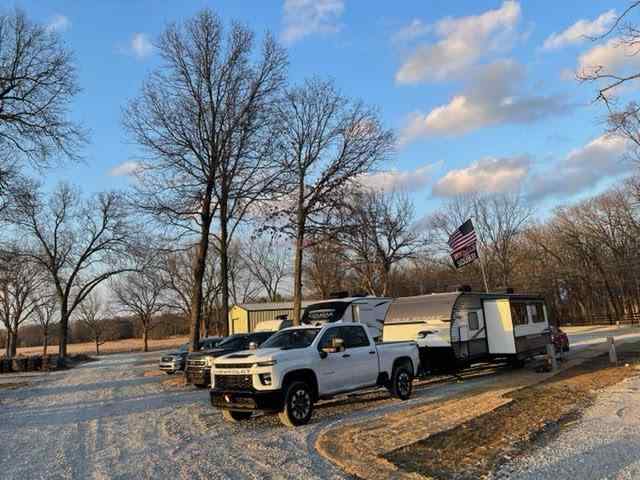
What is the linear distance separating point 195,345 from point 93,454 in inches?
489

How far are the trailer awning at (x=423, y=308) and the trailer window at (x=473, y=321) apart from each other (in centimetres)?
82

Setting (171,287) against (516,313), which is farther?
(171,287)

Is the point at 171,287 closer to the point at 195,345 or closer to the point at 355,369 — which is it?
the point at 195,345

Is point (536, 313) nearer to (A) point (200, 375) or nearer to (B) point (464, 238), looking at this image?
(B) point (464, 238)

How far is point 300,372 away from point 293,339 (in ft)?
3.72

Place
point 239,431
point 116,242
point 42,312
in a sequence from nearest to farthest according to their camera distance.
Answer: point 239,431
point 116,242
point 42,312

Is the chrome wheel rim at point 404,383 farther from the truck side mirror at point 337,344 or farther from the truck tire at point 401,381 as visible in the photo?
the truck side mirror at point 337,344

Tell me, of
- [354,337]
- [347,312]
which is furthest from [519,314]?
[354,337]

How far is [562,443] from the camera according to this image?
7527 millimetres

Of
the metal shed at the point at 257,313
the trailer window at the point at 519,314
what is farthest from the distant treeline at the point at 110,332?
the trailer window at the point at 519,314

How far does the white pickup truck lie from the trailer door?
17.3 ft

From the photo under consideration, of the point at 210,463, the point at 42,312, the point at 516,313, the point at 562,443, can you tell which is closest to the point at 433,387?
the point at 516,313

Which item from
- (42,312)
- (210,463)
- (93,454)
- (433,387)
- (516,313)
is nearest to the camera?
(210,463)

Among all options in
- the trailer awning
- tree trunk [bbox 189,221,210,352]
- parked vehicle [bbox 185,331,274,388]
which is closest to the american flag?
the trailer awning
